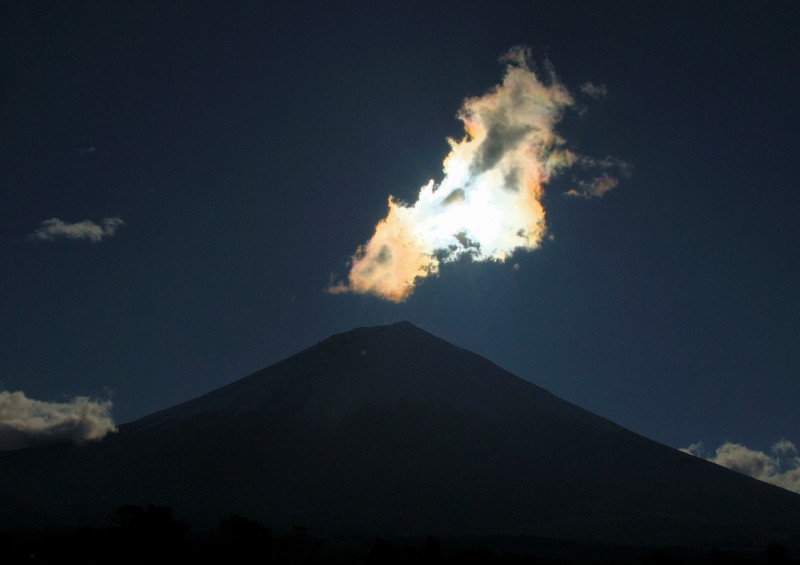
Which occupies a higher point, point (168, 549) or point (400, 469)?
point (400, 469)

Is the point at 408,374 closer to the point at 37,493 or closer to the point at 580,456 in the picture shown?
the point at 580,456

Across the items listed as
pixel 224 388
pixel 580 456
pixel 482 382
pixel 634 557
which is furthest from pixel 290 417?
pixel 634 557

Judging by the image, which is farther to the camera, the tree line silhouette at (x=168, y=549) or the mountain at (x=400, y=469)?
the mountain at (x=400, y=469)

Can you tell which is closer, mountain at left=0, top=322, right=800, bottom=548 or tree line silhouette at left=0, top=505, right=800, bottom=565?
tree line silhouette at left=0, top=505, right=800, bottom=565

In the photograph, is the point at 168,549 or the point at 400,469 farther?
the point at 400,469

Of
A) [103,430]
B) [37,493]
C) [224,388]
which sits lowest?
[37,493]

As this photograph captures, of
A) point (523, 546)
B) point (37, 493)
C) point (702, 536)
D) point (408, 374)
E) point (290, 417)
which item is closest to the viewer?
point (523, 546)

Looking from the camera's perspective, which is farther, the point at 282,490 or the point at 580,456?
the point at 580,456

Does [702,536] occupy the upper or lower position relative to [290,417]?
lower
